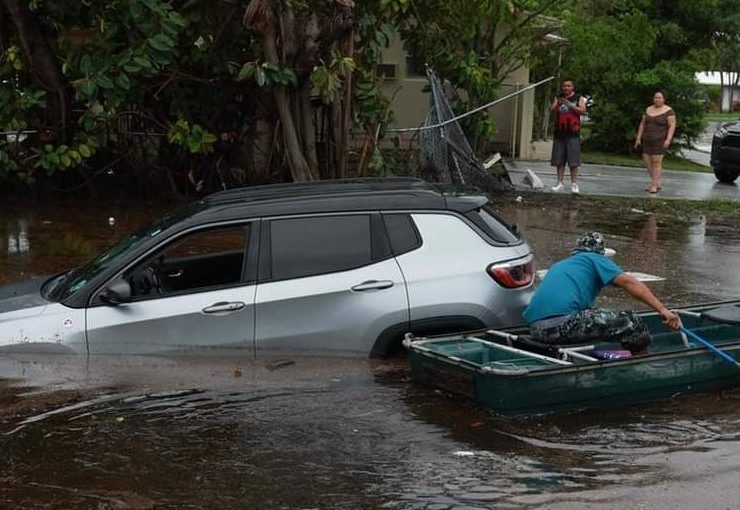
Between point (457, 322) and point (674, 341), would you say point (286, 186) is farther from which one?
point (674, 341)

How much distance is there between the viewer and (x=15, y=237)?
1294cm

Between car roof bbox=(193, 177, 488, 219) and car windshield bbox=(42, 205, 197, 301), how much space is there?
0.29 m

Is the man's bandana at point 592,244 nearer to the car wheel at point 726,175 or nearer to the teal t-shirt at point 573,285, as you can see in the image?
the teal t-shirt at point 573,285

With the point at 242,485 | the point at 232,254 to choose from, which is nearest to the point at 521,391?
the point at 242,485

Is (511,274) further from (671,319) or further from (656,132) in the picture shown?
(656,132)

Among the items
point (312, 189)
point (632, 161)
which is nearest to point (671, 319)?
point (312, 189)

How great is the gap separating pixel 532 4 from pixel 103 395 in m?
14.0

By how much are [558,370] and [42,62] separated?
1102 cm

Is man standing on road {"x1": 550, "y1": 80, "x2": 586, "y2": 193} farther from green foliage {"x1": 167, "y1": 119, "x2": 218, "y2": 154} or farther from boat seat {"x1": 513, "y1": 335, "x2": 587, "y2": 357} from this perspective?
boat seat {"x1": 513, "y1": 335, "x2": 587, "y2": 357}

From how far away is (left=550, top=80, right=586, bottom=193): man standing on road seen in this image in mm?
16844

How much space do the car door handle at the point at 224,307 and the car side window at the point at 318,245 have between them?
1.07 feet

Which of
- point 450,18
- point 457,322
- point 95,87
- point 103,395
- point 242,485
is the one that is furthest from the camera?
point 450,18

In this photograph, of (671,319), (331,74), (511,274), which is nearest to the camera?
(671,319)

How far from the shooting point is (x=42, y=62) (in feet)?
48.3
